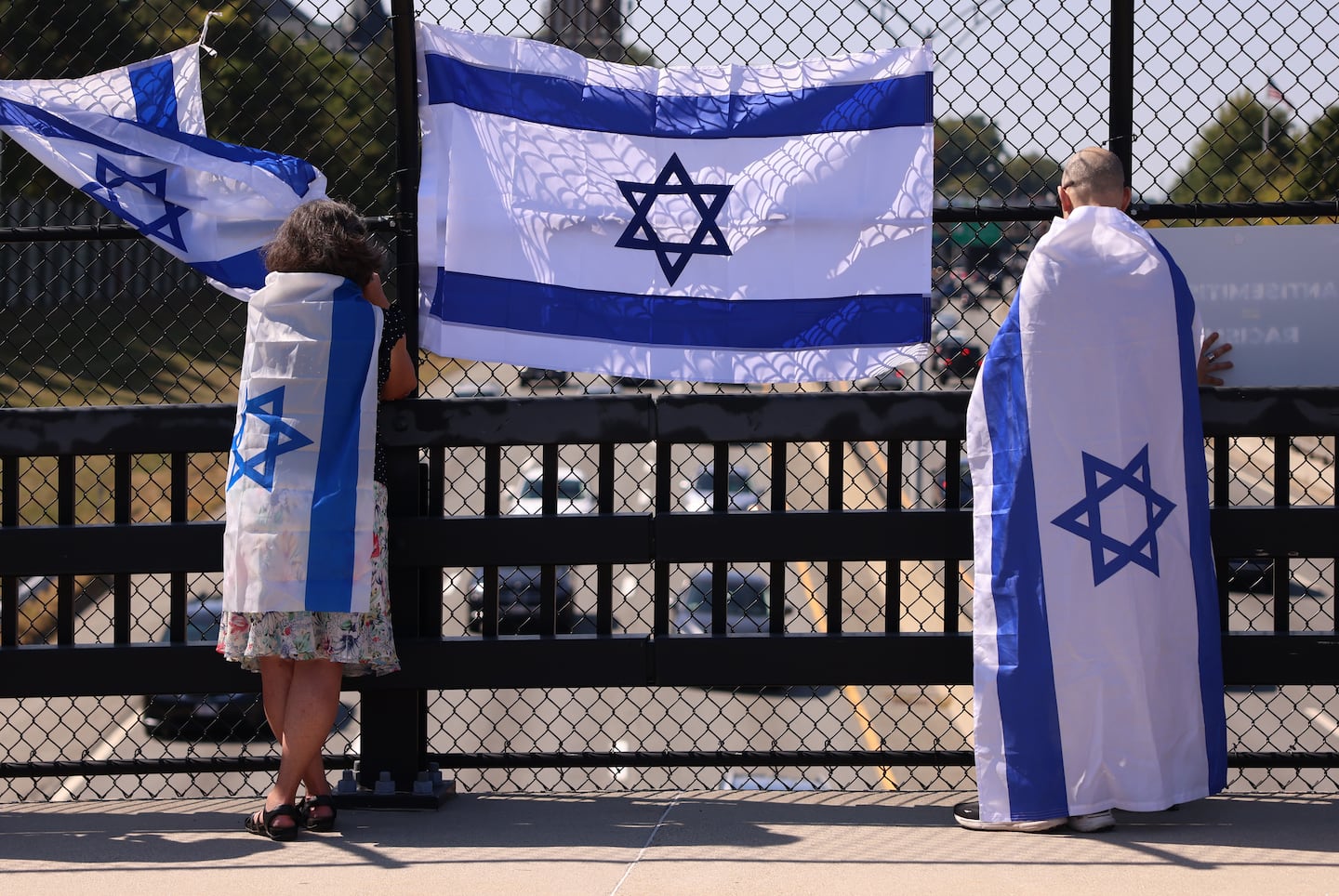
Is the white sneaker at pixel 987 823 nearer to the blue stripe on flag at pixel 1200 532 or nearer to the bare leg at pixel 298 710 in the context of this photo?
the blue stripe on flag at pixel 1200 532

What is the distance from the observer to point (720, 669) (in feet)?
13.5

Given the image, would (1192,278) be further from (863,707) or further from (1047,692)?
(863,707)

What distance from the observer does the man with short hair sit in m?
3.65

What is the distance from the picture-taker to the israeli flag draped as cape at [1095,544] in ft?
12.0

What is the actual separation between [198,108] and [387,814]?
88.7 inches

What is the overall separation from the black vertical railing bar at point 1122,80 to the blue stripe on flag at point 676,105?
55cm

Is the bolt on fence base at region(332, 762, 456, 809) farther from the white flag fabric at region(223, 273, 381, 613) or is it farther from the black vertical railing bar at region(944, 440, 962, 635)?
the black vertical railing bar at region(944, 440, 962, 635)

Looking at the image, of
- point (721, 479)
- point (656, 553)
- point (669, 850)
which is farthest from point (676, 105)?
point (669, 850)

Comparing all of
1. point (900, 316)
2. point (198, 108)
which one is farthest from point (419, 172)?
point (900, 316)

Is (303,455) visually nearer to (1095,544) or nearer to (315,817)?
(315,817)

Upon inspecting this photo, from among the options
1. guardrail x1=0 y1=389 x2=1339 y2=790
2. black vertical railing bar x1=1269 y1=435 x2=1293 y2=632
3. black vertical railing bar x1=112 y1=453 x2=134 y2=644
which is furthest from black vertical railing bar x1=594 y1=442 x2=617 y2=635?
black vertical railing bar x1=1269 y1=435 x2=1293 y2=632

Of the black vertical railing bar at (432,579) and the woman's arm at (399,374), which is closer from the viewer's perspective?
the woman's arm at (399,374)

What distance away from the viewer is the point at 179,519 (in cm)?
412

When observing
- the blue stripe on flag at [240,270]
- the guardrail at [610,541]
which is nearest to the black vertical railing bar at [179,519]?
the guardrail at [610,541]
